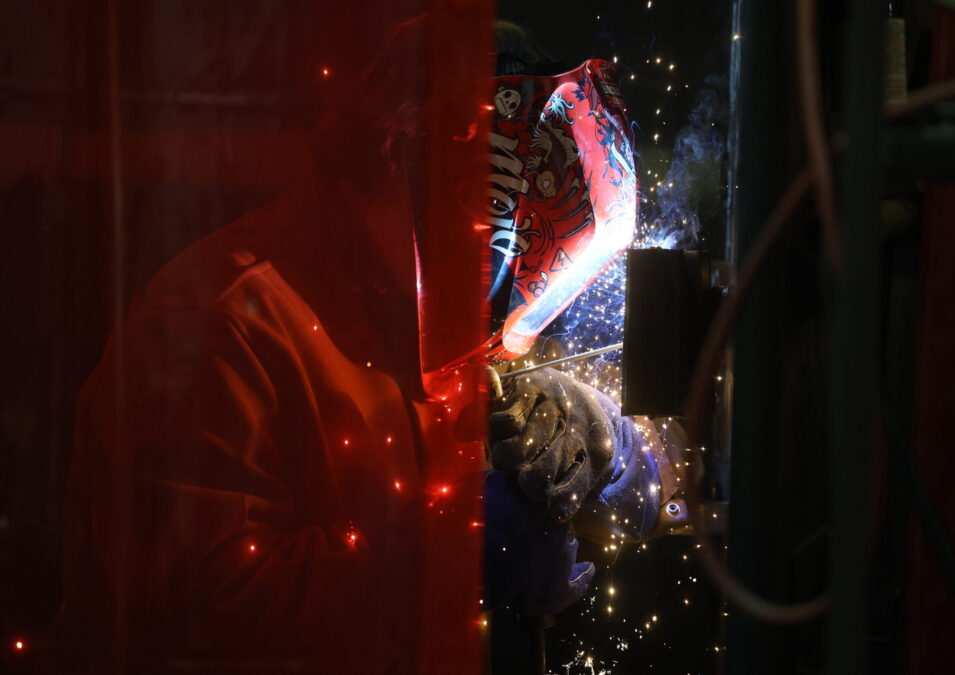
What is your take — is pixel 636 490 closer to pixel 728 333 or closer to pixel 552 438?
pixel 552 438

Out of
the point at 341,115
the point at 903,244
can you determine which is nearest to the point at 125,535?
the point at 341,115

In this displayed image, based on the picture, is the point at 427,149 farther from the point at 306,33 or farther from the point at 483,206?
the point at 306,33

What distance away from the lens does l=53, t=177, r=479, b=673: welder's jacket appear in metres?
1.08

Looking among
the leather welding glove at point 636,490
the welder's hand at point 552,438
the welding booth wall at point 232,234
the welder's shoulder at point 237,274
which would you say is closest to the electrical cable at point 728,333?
the welding booth wall at point 232,234

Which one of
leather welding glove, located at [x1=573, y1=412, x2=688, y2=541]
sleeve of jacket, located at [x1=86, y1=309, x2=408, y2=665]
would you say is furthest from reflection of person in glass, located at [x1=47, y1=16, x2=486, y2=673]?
leather welding glove, located at [x1=573, y1=412, x2=688, y2=541]

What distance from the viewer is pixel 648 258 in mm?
729

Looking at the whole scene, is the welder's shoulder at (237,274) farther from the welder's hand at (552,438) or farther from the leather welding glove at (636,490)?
the leather welding glove at (636,490)

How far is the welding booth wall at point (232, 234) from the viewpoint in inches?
41.4

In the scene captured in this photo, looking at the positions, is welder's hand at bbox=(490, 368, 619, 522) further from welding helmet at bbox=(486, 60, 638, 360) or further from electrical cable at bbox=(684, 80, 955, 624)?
electrical cable at bbox=(684, 80, 955, 624)

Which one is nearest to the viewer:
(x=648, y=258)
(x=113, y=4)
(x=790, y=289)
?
(x=790, y=289)

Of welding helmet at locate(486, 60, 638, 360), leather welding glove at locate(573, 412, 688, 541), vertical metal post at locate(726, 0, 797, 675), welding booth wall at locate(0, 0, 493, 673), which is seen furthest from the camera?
leather welding glove at locate(573, 412, 688, 541)

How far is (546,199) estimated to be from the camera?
138 cm

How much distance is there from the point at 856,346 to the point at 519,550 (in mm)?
1072

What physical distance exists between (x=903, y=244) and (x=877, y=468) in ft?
1.03
